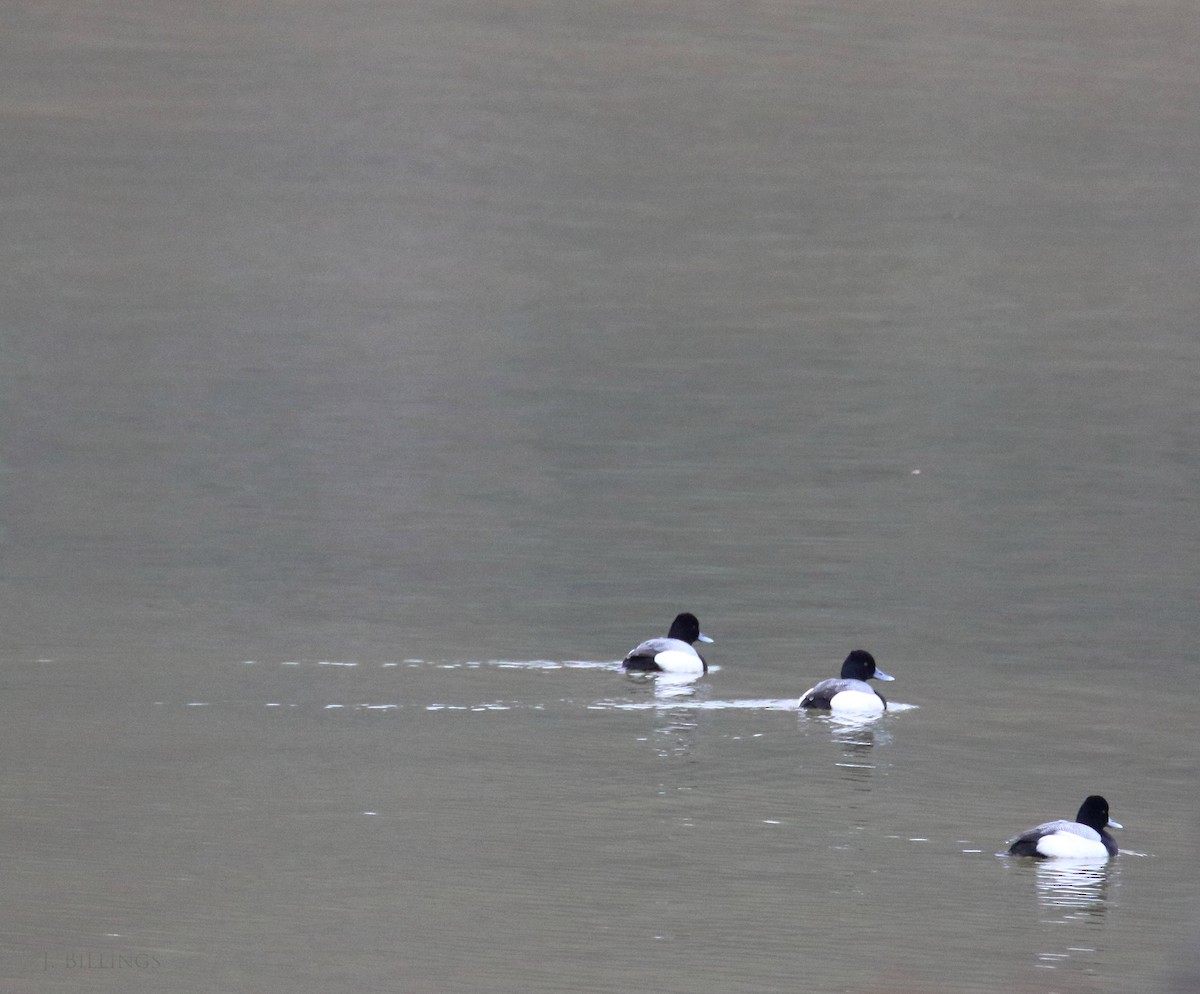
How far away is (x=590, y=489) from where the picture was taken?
16734 mm

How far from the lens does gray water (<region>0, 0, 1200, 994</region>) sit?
27.0ft

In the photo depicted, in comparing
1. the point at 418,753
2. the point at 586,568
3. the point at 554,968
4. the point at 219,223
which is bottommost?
the point at 554,968

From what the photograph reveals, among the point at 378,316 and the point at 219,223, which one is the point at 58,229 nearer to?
the point at 219,223

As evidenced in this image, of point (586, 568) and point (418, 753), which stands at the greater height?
point (586, 568)

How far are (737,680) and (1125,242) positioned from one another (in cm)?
1588

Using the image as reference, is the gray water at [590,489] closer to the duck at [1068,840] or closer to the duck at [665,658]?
the duck at [1068,840]

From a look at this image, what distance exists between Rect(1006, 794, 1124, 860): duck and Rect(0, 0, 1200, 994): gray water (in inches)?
3.7

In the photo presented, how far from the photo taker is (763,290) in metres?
24.0

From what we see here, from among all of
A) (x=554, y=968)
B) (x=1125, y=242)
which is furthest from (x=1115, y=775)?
(x=1125, y=242)

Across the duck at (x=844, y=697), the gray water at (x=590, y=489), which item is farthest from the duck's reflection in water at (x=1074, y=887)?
the duck at (x=844, y=697)

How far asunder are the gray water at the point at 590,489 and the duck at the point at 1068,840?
0.31ft

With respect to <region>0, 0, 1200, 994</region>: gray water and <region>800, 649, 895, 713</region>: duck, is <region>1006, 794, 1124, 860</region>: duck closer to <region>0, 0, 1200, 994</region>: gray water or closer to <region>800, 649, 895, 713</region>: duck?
<region>0, 0, 1200, 994</region>: gray water

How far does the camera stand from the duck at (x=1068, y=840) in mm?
8648

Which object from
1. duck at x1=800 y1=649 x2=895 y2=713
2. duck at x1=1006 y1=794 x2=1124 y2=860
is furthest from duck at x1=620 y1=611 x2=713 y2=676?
duck at x1=1006 y1=794 x2=1124 y2=860
